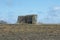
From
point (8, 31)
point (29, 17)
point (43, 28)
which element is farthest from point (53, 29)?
point (29, 17)

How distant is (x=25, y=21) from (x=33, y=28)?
531 cm

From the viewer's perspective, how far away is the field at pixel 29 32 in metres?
17.2

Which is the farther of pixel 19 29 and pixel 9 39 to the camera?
pixel 19 29

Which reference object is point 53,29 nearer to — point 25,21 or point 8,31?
point 8,31

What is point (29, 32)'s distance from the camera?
1919 cm

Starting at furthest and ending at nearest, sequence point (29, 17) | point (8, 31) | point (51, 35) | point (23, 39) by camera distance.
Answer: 1. point (29, 17)
2. point (8, 31)
3. point (51, 35)
4. point (23, 39)

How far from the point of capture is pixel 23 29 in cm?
2014

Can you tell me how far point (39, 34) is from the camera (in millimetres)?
18141

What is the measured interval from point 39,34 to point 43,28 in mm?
2059

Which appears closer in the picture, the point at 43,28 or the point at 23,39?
the point at 23,39

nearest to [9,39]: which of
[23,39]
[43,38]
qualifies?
[23,39]

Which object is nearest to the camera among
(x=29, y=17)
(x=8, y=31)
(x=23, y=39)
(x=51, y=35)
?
(x=23, y=39)

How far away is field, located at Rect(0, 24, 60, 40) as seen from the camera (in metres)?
17.2

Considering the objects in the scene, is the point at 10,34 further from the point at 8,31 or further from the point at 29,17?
the point at 29,17
